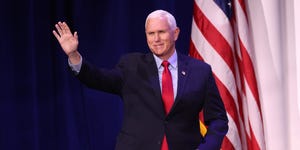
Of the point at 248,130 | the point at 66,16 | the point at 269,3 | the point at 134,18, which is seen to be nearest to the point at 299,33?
the point at 269,3

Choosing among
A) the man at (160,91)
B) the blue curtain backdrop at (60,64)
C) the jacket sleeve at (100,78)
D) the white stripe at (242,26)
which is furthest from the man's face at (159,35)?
the blue curtain backdrop at (60,64)

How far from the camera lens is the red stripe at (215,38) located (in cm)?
277

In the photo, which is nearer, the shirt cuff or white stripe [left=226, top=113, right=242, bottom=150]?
the shirt cuff

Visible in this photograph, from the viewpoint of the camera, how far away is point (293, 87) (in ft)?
10.3

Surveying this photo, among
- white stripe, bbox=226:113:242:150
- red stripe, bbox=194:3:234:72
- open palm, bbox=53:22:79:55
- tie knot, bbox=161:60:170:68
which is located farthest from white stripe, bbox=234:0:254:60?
open palm, bbox=53:22:79:55

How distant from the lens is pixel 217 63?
278 cm

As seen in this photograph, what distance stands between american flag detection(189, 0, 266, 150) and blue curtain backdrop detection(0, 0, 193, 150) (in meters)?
0.37

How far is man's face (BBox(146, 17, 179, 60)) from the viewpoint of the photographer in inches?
72.6

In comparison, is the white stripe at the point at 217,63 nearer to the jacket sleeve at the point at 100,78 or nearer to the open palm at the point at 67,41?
the jacket sleeve at the point at 100,78

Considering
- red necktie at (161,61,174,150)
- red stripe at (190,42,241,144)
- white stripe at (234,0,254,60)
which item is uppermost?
white stripe at (234,0,254,60)

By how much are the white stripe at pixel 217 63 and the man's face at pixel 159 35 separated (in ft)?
3.06

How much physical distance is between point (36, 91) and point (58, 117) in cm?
21

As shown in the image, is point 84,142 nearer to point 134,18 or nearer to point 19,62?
point 19,62

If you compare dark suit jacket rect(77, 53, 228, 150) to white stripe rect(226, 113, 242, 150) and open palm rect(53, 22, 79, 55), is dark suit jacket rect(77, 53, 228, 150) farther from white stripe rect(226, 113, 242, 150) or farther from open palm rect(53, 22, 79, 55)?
white stripe rect(226, 113, 242, 150)
